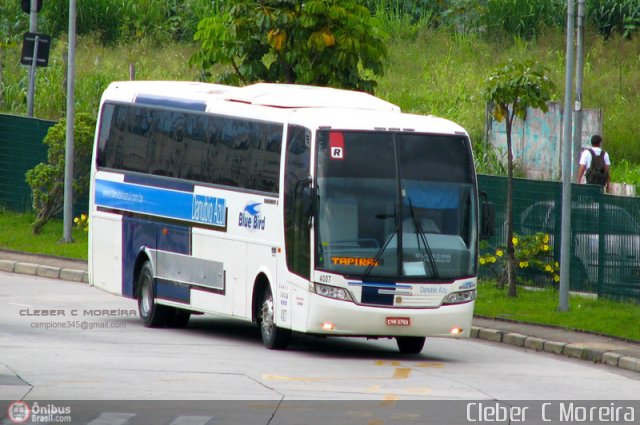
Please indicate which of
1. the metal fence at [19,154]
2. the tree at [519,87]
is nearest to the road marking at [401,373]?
the tree at [519,87]

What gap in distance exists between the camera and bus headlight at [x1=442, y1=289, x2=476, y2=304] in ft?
59.5

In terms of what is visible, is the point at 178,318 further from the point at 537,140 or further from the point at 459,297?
the point at 537,140

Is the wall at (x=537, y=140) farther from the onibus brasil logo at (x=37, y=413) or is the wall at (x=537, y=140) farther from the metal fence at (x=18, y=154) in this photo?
the onibus brasil logo at (x=37, y=413)

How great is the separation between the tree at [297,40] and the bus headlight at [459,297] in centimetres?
891

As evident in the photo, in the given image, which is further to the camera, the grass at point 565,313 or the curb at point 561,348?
the grass at point 565,313

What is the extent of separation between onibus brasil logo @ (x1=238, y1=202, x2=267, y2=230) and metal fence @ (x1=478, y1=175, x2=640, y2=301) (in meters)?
7.13

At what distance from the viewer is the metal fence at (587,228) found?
2352 cm

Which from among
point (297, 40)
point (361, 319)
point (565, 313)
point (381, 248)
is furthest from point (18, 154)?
point (361, 319)

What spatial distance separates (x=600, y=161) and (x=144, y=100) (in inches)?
406

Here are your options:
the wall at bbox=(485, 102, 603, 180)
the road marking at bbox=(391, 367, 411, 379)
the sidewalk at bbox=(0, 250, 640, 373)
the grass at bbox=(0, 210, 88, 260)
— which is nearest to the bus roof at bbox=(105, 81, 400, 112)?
the sidewalk at bbox=(0, 250, 640, 373)

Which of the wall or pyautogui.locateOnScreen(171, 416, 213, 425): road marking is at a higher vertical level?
the wall

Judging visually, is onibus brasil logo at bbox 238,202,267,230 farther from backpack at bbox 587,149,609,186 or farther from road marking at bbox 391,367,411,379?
backpack at bbox 587,149,609,186

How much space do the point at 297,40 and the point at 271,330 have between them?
353 inches

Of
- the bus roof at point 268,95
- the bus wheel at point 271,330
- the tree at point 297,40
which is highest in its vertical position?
the tree at point 297,40
